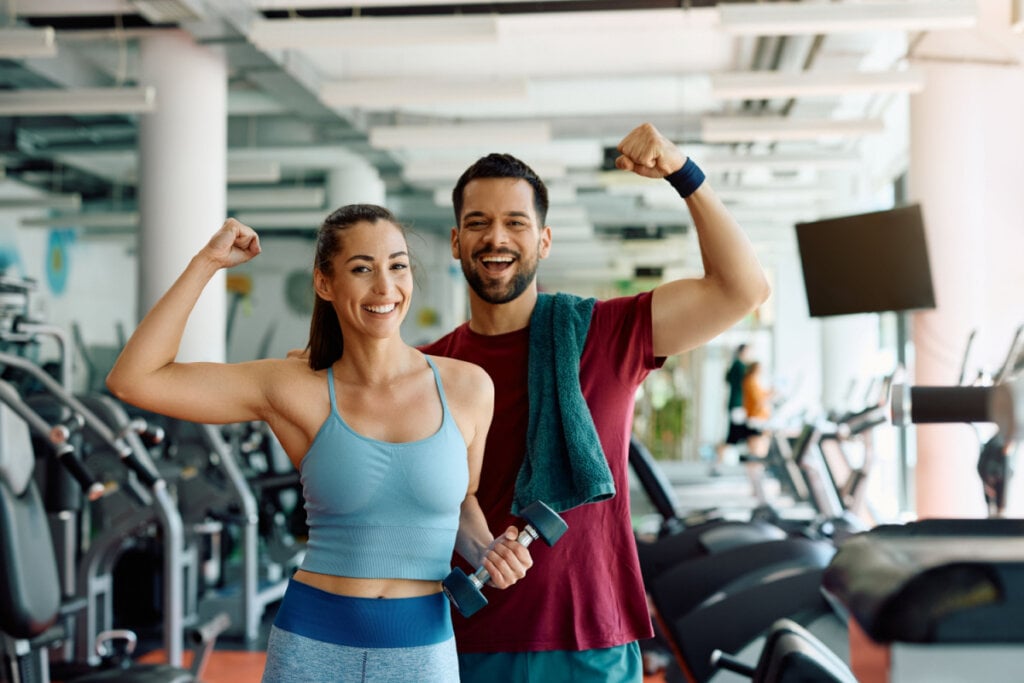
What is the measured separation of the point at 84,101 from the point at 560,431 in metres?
5.89

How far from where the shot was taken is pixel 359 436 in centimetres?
142

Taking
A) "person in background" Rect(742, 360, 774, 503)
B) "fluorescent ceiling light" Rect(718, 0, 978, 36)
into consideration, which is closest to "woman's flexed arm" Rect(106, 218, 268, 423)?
"fluorescent ceiling light" Rect(718, 0, 978, 36)

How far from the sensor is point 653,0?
670cm

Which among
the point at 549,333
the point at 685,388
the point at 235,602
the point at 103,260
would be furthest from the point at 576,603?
the point at 685,388

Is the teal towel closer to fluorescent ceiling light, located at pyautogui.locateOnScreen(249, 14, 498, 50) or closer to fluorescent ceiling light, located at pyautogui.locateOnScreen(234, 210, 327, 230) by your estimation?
fluorescent ceiling light, located at pyautogui.locateOnScreen(249, 14, 498, 50)

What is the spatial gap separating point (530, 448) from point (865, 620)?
0.89m

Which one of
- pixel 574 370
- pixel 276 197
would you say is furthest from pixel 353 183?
pixel 574 370

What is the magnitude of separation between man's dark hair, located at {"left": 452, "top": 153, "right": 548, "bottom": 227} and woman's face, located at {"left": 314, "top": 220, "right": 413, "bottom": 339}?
0.88ft

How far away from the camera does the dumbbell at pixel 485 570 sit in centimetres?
140

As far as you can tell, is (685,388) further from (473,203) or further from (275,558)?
(473,203)

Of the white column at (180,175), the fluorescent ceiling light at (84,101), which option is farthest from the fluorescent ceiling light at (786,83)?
the fluorescent ceiling light at (84,101)

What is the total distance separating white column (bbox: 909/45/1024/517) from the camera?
549 cm

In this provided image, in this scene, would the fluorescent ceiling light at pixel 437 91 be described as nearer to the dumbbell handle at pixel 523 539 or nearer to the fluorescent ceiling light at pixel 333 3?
the fluorescent ceiling light at pixel 333 3

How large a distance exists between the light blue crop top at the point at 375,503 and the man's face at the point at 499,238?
36 centimetres
